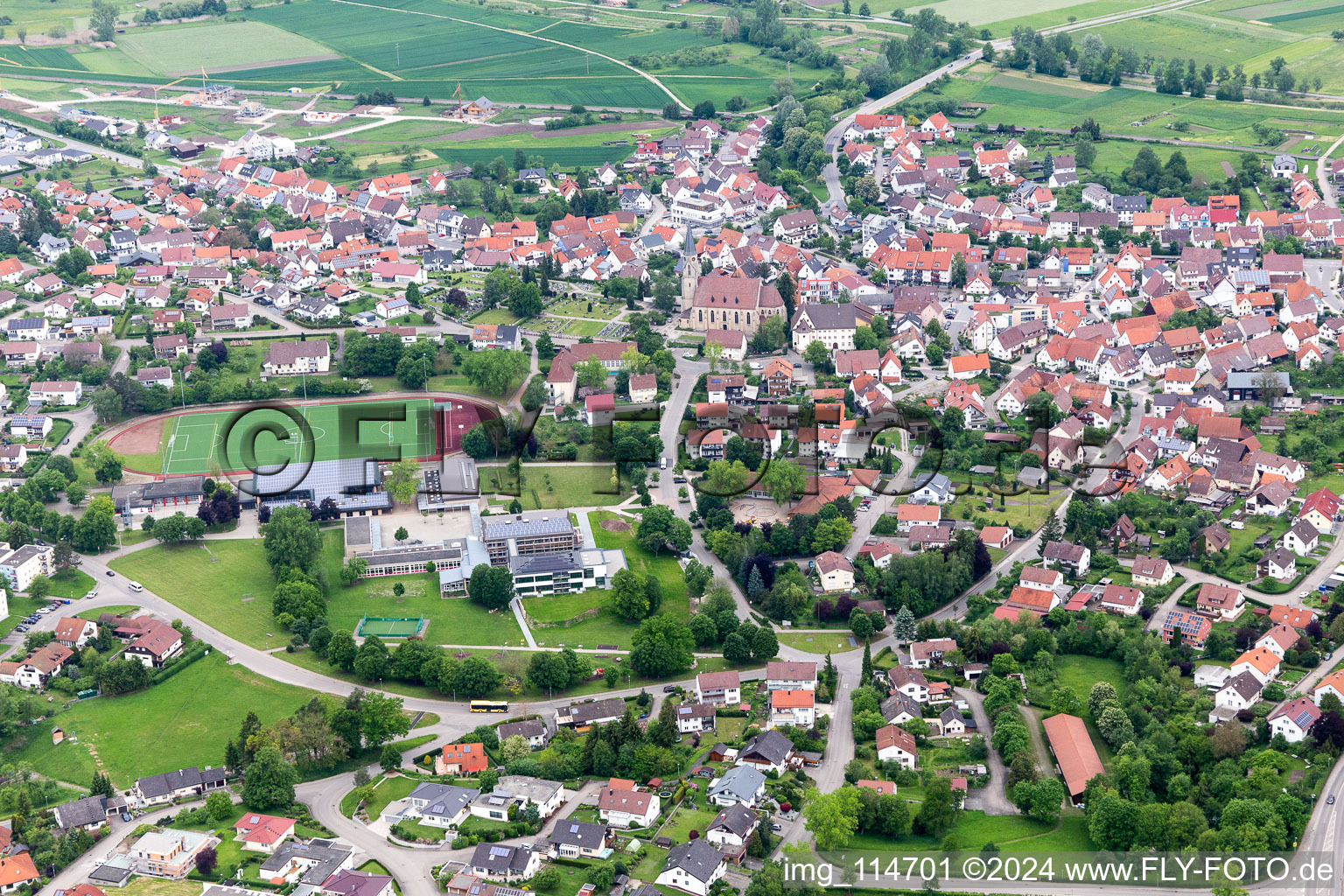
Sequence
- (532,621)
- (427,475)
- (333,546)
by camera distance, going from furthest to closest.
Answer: (427,475) → (333,546) → (532,621)

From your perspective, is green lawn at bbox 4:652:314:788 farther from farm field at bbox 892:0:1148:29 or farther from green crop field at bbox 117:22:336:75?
farm field at bbox 892:0:1148:29

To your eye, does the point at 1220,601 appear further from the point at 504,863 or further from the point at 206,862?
the point at 206,862

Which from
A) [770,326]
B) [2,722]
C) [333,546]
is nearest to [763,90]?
[770,326]

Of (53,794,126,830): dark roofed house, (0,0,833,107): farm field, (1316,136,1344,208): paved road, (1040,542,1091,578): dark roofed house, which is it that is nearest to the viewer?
(53,794,126,830): dark roofed house

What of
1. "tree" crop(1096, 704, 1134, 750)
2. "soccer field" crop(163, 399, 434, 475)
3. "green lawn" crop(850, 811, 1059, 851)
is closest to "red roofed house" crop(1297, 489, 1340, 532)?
"tree" crop(1096, 704, 1134, 750)

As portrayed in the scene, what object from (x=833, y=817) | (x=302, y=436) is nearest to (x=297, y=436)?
(x=302, y=436)

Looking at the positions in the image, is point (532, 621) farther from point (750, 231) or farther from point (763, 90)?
point (763, 90)
